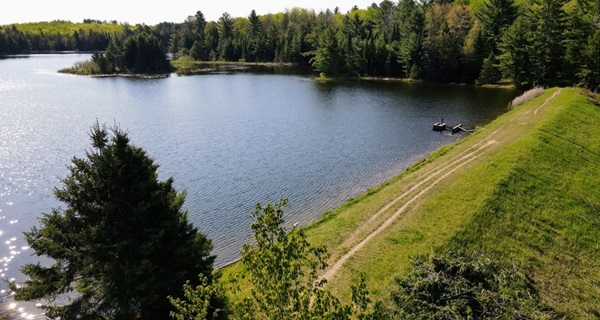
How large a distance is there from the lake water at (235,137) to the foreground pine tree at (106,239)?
33.2ft

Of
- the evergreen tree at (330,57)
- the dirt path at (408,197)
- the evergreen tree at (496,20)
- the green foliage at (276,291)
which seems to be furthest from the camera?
the evergreen tree at (330,57)

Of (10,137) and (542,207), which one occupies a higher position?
(542,207)

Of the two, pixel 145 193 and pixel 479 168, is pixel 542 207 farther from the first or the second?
pixel 145 193

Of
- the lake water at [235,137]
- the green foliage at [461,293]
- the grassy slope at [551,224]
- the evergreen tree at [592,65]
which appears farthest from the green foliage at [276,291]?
the evergreen tree at [592,65]

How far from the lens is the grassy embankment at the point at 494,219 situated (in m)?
20.3

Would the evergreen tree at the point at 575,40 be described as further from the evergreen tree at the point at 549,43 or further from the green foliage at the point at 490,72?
the green foliage at the point at 490,72

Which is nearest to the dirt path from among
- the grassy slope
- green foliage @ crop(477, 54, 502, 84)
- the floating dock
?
the grassy slope

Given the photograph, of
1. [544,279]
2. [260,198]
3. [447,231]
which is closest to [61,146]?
[260,198]

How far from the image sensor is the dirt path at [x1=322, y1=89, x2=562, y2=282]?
2164cm

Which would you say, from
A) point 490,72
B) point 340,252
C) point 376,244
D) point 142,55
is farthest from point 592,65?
point 142,55

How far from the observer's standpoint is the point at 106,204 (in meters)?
15.6

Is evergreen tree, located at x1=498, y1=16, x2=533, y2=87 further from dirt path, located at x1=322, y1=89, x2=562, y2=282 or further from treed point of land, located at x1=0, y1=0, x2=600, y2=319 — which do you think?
dirt path, located at x1=322, y1=89, x2=562, y2=282

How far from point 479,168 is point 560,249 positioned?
35.2 ft

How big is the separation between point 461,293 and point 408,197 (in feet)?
45.0
